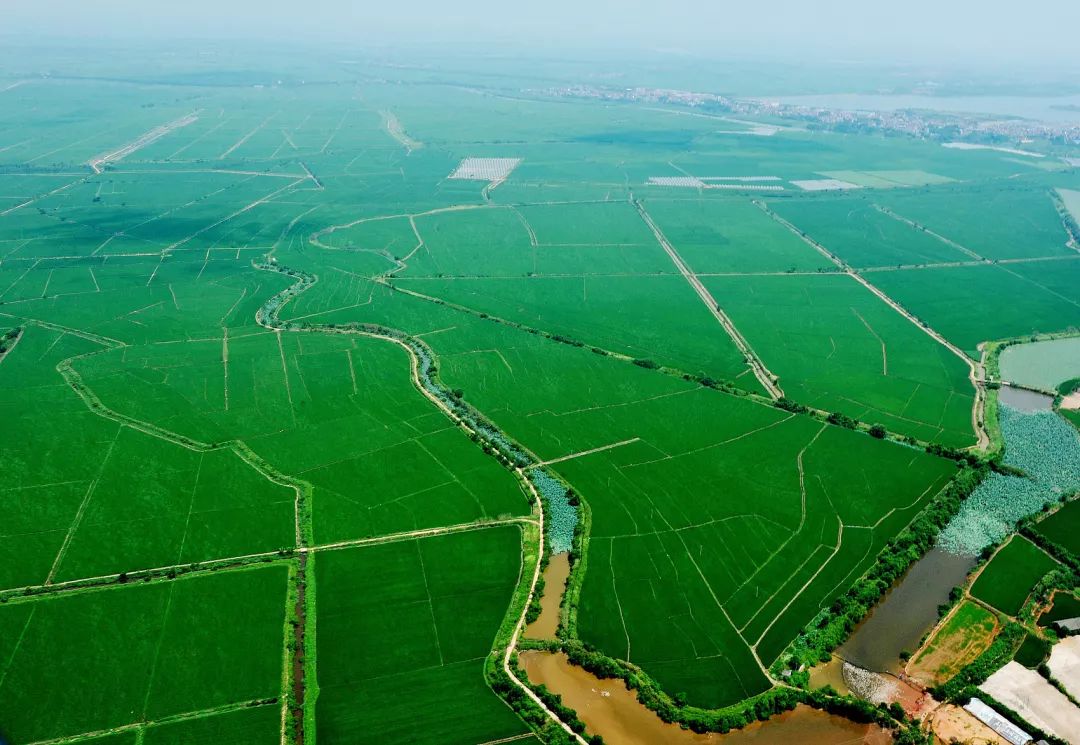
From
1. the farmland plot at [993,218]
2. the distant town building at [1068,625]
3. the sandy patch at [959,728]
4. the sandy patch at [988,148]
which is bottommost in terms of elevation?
the sandy patch at [959,728]

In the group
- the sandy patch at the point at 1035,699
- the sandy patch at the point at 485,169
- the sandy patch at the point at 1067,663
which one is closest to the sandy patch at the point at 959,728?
the sandy patch at the point at 1035,699

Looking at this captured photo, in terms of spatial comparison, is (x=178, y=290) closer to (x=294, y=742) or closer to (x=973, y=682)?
(x=294, y=742)

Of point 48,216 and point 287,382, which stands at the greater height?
point 48,216

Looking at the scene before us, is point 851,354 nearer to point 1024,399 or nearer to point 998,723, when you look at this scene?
point 1024,399

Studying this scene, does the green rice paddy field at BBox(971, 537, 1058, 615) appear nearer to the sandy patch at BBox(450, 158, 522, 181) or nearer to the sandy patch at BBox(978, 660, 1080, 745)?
the sandy patch at BBox(978, 660, 1080, 745)

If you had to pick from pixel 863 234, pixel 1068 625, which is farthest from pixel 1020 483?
pixel 863 234

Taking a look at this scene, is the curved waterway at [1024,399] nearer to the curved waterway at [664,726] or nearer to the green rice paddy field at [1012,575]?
the green rice paddy field at [1012,575]

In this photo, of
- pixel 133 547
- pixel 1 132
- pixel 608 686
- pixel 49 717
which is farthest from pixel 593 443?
pixel 1 132
